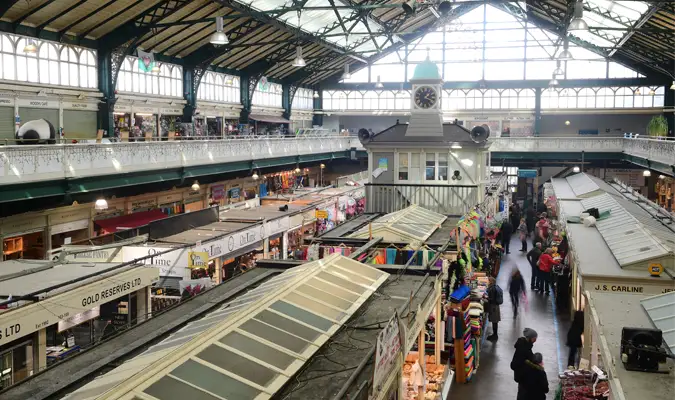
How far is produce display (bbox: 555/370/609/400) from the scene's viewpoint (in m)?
8.05

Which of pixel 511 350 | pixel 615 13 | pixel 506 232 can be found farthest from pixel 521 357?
pixel 615 13

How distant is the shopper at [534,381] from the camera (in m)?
9.89

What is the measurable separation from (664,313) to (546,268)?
11.5 metres

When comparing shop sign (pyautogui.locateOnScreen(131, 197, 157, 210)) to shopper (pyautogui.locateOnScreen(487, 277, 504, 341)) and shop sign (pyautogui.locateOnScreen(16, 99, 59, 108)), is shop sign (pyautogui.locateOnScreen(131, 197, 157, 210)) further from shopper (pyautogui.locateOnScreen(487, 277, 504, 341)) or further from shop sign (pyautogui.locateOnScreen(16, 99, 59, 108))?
shopper (pyautogui.locateOnScreen(487, 277, 504, 341))

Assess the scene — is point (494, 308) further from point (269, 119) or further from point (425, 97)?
point (269, 119)

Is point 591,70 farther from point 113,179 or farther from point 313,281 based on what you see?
point 313,281

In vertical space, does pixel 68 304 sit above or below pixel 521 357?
above

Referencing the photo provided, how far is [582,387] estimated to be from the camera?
8469 mm

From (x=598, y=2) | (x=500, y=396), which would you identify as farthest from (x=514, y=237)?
(x=500, y=396)

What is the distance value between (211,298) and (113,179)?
43.5ft

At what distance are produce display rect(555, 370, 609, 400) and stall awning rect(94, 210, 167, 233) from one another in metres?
16.3

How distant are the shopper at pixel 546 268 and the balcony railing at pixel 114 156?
1277 cm

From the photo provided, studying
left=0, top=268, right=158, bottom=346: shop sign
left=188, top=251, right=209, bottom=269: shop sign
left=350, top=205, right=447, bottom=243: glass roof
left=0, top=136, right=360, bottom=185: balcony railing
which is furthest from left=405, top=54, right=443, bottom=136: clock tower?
left=0, top=268, right=158, bottom=346: shop sign

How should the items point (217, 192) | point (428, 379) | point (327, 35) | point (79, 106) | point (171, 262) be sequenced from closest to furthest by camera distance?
point (428, 379) → point (171, 262) → point (79, 106) → point (217, 192) → point (327, 35)
